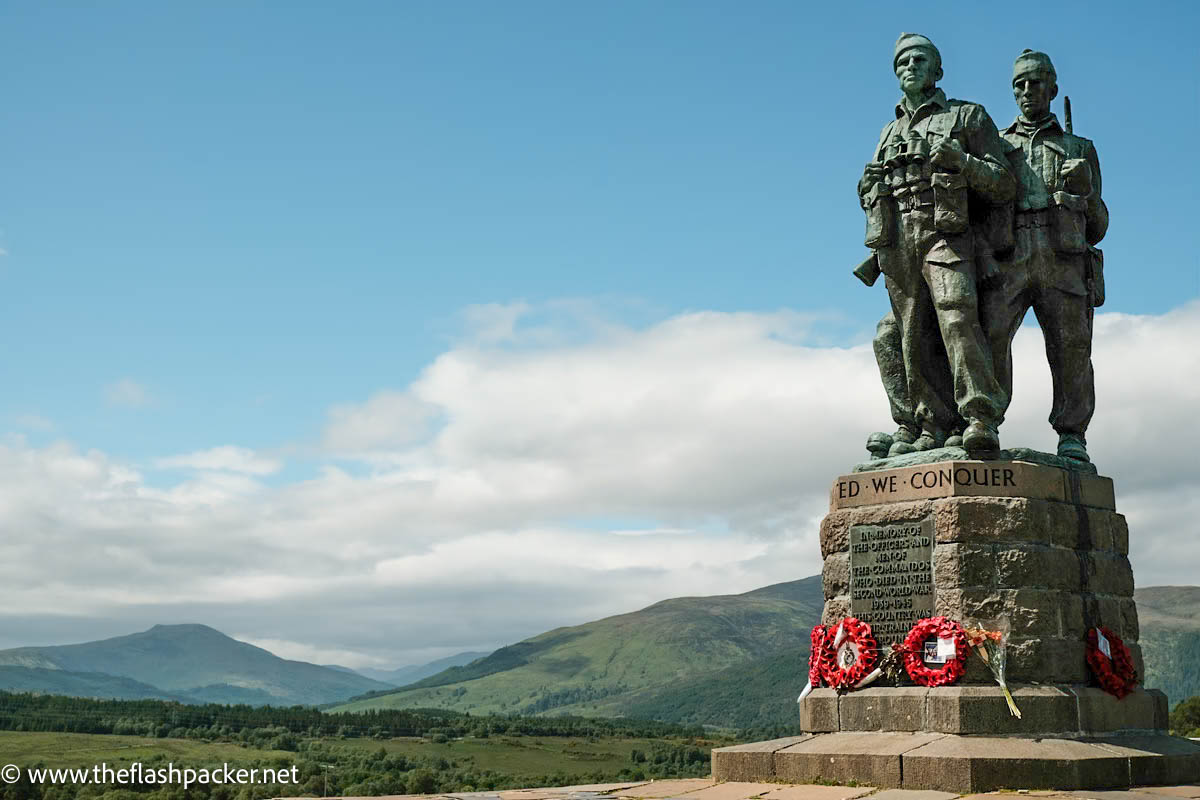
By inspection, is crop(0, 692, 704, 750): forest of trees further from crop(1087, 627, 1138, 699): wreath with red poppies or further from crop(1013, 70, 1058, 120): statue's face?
crop(1013, 70, 1058, 120): statue's face

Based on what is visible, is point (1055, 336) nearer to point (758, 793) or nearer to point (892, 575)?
point (892, 575)

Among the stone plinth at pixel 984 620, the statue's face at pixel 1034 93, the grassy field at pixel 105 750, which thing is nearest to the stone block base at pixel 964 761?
the stone plinth at pixel 984 620

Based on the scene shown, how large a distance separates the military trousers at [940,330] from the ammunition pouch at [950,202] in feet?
0.42

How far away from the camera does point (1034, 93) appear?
44.5 ft

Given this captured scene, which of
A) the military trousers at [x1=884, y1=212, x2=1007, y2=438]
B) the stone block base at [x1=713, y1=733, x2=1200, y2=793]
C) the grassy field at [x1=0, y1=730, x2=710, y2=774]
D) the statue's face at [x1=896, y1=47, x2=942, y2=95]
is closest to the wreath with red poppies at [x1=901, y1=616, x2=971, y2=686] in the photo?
the stone block base at [x1=713, y1=733, x2=1200, y2=793]

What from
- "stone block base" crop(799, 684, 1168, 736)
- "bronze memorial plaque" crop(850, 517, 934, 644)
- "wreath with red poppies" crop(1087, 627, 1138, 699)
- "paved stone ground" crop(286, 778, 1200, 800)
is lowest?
"paved stone ground" crop(286, 778, 1200, 800)

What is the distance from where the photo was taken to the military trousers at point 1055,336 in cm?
1302

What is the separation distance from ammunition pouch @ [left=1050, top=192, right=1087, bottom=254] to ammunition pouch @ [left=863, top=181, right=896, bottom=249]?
1.61 metres

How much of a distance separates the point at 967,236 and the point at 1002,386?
5.03 ft

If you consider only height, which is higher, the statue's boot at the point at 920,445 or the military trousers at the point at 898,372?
the military trousers at the point at 898,372

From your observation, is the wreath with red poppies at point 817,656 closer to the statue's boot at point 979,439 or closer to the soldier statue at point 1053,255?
the statue's boot at point 979,439

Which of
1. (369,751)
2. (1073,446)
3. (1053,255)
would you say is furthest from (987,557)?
(369,751)

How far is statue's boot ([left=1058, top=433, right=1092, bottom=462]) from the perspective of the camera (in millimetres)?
13203

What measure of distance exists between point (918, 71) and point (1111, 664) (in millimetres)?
6105
